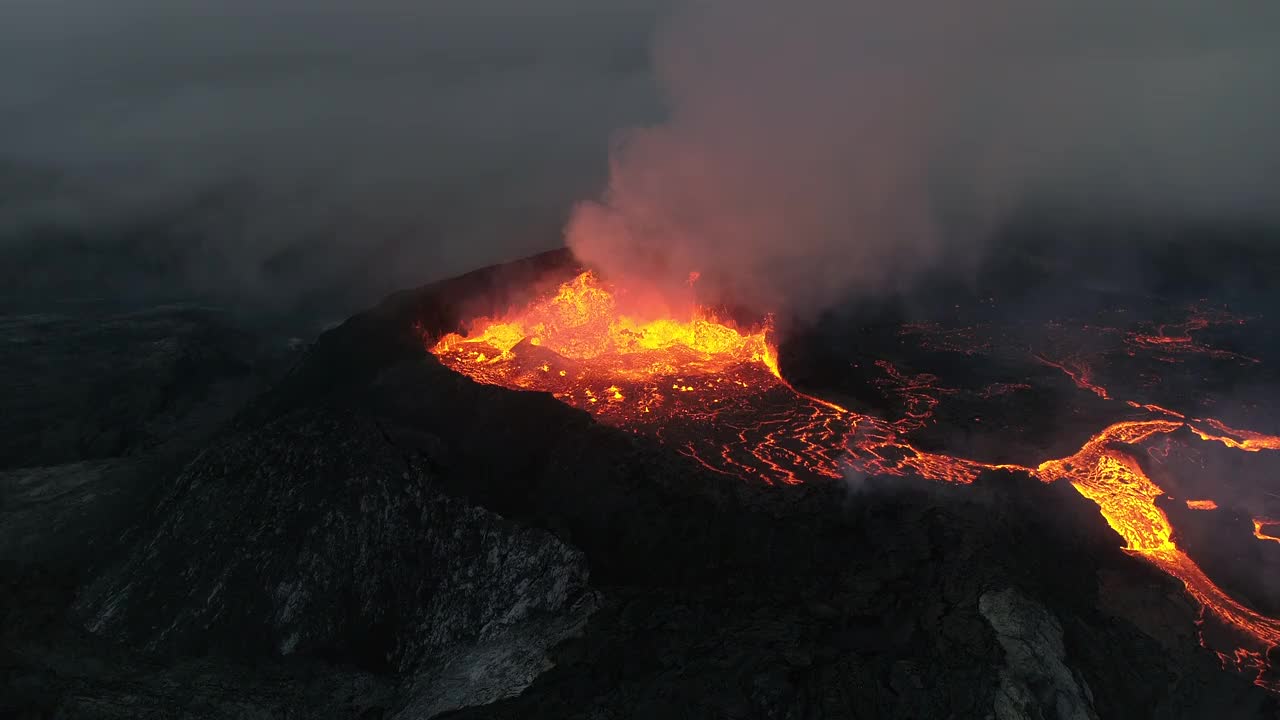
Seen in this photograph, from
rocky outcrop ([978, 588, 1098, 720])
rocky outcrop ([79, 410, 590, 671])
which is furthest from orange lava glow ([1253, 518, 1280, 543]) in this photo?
rocky outcrop ([79, 410, 590, 671])

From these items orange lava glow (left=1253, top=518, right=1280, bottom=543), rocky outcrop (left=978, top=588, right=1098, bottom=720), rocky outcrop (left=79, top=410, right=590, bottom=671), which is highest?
rocky outcrop (left=79, top=410, right=590, bottom=671)

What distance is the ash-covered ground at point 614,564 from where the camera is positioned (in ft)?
69.7

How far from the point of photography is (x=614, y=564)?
27531mm

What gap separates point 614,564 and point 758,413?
40.2 feet

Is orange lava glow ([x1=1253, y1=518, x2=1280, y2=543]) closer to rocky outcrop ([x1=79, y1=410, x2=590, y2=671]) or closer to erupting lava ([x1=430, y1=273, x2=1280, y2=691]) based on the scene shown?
erupting lava ([x1=430, y1=273, x2=1280, y2=691])

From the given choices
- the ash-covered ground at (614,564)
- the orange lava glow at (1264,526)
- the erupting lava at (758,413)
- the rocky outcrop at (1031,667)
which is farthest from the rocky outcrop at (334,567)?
the orange lava glow at (1264,526)

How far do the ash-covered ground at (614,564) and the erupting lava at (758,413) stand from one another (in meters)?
0.78

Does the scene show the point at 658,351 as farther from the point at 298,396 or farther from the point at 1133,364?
the point at 1133,364

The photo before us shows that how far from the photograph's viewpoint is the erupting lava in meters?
30.0

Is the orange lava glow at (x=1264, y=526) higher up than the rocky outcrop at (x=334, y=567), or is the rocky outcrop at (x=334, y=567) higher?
the rocky outcrop at (x=334, y=567)

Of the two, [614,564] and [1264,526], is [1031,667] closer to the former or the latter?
[614,564]

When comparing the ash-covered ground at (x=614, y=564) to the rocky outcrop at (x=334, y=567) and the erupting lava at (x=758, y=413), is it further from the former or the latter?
the erupting lava at (x=758, y=413)

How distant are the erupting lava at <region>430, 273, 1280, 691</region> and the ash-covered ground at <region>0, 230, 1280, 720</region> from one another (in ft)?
2.56

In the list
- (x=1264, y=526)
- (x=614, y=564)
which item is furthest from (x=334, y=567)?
(x=1264, y=526)
